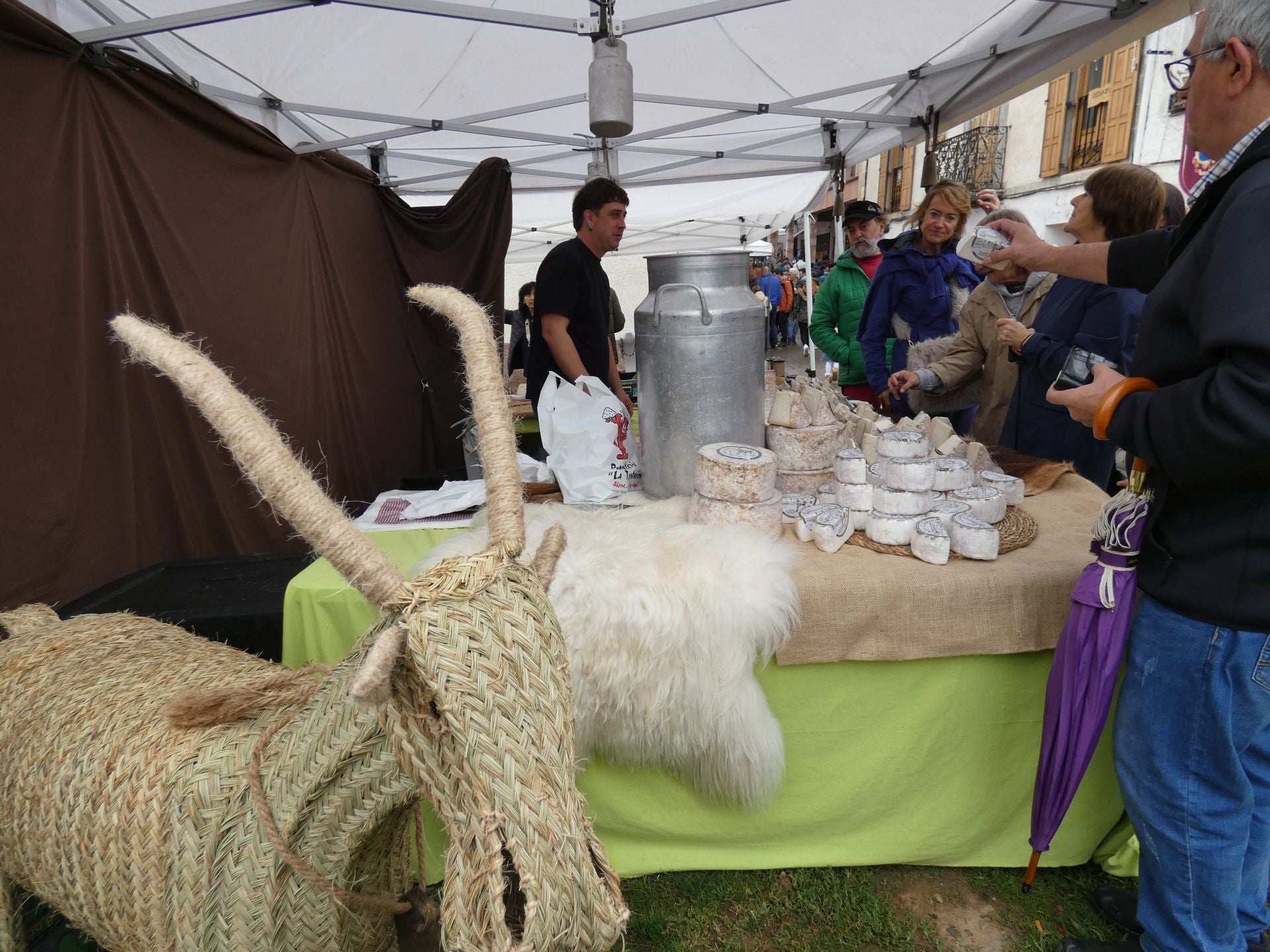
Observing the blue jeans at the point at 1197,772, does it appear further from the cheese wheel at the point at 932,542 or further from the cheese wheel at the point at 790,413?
the cheese wheel at the point at 790,413

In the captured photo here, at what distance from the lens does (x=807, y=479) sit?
195cm

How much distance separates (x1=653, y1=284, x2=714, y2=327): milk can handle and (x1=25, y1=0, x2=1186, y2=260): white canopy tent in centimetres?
182

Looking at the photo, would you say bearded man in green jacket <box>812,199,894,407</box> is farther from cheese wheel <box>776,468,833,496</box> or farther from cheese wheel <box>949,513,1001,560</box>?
cheese wheel <box>949,513,1001,560</box>

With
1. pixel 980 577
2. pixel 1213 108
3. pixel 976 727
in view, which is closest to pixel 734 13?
pixel 1213 108

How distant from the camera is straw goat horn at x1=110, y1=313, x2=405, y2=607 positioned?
687 millimetres

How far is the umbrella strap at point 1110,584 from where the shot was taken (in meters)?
1.34

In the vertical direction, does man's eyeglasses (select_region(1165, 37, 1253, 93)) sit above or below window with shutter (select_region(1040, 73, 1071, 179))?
below

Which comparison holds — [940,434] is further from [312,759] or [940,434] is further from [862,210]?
[862,210]

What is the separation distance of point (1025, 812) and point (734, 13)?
399 centimetres

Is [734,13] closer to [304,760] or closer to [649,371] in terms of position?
[649,371]

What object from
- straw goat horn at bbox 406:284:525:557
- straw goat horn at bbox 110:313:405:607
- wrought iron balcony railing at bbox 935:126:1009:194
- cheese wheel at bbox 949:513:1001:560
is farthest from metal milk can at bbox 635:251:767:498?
wrought iron balcony railing at bbox 935:126:1009:194

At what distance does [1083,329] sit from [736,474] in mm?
1623

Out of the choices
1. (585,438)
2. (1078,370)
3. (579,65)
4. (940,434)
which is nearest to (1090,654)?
(1078,370)

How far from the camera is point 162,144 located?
285 cm
